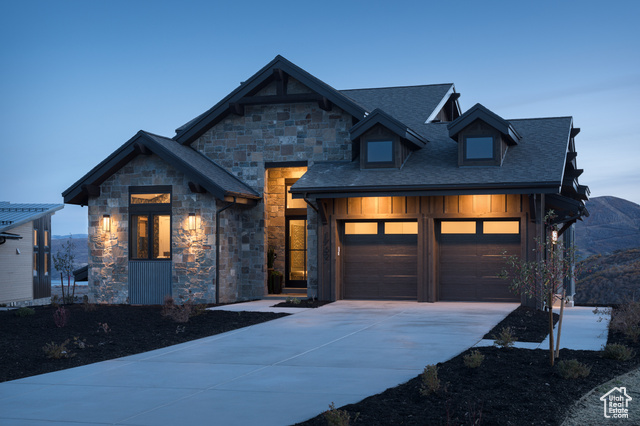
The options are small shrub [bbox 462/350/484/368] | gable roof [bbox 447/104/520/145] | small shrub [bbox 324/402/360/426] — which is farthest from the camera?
gable roof [bbox 447/104/520/145]

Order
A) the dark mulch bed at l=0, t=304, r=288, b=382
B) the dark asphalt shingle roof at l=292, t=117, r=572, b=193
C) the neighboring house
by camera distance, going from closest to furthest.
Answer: the dark mulch bed at l=0, t=304, r=288, b=382 < the dark asphalt shingle roof at l=292, t=117, r=572, b=193 < the neighboring house

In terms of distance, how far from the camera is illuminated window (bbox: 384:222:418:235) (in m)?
21.2

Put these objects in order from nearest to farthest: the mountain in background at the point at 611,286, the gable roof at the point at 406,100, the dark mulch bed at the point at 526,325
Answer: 1. the dark mulch bed at the point at 526,325
2. the gable roof at the point at 406,100
3. the mountain in background at the point at 611,286

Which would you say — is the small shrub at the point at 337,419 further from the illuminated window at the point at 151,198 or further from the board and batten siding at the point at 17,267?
the board and batten siding at the point at 17,267

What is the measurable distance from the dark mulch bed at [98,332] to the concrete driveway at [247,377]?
0.70m

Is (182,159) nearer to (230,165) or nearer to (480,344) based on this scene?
(230,165)

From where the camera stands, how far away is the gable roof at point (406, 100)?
25422 millimetres

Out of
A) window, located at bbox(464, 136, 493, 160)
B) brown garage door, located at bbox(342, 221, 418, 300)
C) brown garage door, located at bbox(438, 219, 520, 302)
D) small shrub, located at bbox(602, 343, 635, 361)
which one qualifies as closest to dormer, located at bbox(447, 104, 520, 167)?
window, located at bbox(464, 136, 493, 160)

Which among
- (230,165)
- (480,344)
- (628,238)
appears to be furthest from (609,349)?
(628,238)

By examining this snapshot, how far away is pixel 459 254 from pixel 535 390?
12423 mm

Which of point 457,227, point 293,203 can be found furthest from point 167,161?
point 457,227

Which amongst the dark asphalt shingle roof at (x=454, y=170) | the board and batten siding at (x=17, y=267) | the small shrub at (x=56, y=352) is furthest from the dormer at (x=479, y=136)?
the board and batten siding at (x=17, y=267)

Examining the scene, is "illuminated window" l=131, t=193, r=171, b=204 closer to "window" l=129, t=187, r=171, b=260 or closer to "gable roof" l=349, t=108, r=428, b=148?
"window" l=129, t=187, r=171, b=260

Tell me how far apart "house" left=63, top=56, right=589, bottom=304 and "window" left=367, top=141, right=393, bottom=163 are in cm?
3
